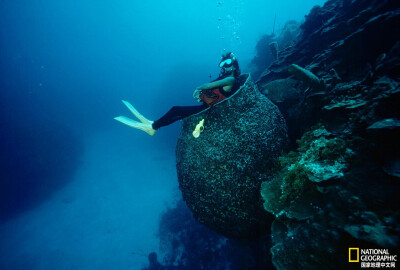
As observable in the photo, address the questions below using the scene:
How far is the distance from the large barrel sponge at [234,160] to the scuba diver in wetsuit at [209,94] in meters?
0.45

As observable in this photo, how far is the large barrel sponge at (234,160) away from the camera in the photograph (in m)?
2.78

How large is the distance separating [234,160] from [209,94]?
129 centimetres

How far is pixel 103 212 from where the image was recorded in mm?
16219

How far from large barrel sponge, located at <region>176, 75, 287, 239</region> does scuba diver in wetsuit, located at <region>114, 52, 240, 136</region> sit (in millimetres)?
454

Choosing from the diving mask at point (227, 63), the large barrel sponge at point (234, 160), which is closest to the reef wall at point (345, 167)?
the large barrel sponge at point (234, 160)

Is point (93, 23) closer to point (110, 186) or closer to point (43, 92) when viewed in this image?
point (43, 92)

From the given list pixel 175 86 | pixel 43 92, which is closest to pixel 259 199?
pixel 175 86

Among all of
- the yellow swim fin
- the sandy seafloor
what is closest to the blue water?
the sandy seafloor

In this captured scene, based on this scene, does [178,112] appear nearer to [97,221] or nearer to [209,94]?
[209,94]

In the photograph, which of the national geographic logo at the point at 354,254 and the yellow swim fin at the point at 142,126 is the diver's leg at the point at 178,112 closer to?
the yellow swim fin at the point at 142,126

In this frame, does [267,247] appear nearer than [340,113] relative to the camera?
No

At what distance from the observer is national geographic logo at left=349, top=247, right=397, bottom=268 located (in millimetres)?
1245

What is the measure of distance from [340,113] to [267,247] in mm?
2382

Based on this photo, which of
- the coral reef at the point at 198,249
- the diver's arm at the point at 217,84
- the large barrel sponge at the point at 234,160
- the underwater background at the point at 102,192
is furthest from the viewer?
the underwater background at the point at 102,192
